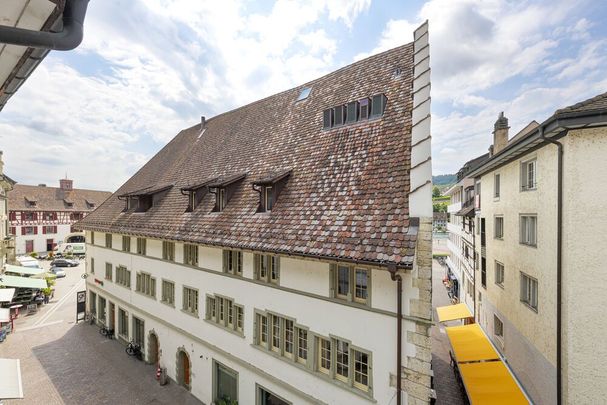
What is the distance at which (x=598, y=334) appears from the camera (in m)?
8.67

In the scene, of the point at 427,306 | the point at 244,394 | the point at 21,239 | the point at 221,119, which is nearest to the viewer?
the point at 427,306

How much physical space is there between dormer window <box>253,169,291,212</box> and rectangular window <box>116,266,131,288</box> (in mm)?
13688

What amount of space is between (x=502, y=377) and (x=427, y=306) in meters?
9.42

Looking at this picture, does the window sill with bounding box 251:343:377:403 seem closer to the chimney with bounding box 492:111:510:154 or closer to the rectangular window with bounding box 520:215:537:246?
the rectangular window with bounding box 520:215:537:246

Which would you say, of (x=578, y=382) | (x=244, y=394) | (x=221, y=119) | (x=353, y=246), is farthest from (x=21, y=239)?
(x=578, y=382)

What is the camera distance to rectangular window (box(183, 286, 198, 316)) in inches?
592

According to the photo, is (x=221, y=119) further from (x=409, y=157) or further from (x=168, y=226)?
(x=409, y=157)

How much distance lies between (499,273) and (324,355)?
40.6 feet

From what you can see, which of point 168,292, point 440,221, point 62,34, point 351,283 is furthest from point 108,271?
point 440,221

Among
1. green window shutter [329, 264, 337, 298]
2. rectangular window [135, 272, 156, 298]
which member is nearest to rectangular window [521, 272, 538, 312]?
green window shutter [329, 264, 337, 298]

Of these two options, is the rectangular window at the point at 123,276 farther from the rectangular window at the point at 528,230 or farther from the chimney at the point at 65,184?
the chimney at the point at 65,184

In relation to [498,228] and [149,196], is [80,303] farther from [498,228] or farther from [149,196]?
[498,228]

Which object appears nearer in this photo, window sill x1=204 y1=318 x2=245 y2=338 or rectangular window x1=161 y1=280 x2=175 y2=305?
window sill x1=204 y1=318 x2=245 y2=338

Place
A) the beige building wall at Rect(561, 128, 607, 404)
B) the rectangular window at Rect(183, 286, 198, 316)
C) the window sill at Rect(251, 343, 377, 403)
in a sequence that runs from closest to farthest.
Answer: the beige building wall at Rect(561, 128, 607, 404), the window sill at Rect(251, 343, 377, 403), the rectangular window at Rect(183, 286, 198, 316)
